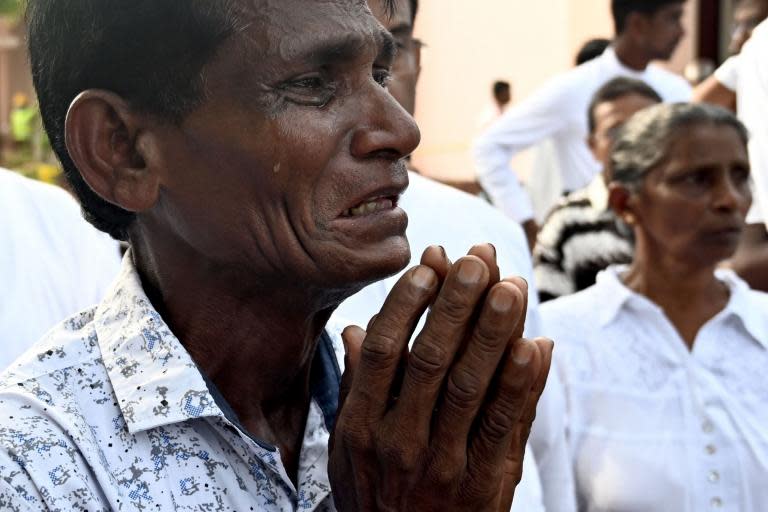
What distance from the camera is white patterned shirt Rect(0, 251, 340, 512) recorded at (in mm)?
1678

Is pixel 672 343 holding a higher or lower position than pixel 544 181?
higher

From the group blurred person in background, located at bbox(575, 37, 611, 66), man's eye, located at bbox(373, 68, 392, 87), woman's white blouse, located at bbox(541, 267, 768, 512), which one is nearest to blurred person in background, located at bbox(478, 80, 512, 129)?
blurred person in background, located at bbox(575, 37, 611, 66)

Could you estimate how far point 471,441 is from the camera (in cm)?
177

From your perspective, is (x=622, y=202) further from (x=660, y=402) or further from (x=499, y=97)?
(x=499, y=97)

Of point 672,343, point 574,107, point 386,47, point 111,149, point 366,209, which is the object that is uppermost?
point 386,47

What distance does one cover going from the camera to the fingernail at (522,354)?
67.7 inches

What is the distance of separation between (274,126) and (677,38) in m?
5.79

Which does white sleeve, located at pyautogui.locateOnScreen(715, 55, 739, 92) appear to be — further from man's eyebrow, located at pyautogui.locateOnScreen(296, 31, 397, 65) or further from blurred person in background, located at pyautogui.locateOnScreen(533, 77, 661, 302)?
man's eyebrow, located at pyautogui.locateOnScreen(296, 31, 397, 65)

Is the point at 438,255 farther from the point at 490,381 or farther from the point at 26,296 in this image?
the point at 26,296

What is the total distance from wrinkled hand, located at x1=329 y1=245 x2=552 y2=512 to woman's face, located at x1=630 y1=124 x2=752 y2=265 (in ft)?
7.75

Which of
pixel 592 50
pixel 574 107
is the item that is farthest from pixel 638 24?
pixel 592 50

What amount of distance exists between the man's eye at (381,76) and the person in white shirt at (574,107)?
487cm

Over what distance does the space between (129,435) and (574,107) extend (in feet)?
18.1

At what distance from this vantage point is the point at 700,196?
13.3 ft
